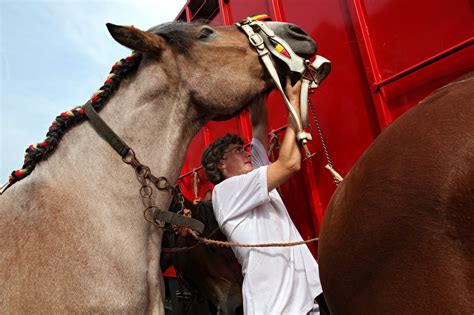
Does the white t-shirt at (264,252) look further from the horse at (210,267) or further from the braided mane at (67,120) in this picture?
the braided mane at (67,120)

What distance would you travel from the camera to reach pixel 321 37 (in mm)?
2391

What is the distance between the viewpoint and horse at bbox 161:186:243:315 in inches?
107

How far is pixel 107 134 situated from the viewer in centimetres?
165

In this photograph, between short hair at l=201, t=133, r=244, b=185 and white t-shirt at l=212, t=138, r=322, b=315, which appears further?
short hair at l=201, t=133, r=244, b=185

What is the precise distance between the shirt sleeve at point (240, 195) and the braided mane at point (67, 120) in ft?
2.73

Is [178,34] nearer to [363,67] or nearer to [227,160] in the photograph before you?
[227,160]

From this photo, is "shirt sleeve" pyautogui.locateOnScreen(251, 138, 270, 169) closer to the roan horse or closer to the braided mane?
the roan horse

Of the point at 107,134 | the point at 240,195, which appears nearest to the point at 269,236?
the point at 240,195

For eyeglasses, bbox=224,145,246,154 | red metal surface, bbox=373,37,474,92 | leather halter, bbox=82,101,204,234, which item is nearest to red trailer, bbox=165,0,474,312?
red metal surface, bbox=373,37,474,92

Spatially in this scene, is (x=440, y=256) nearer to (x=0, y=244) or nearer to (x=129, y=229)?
(x=129, y=229)

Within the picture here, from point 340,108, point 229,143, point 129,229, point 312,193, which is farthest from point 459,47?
point 129,229

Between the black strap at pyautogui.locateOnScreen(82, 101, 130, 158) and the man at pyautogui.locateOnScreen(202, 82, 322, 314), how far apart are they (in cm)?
70

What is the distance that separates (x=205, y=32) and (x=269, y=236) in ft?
3.77

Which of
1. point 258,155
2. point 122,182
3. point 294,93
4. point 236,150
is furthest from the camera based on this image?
point 236,150
